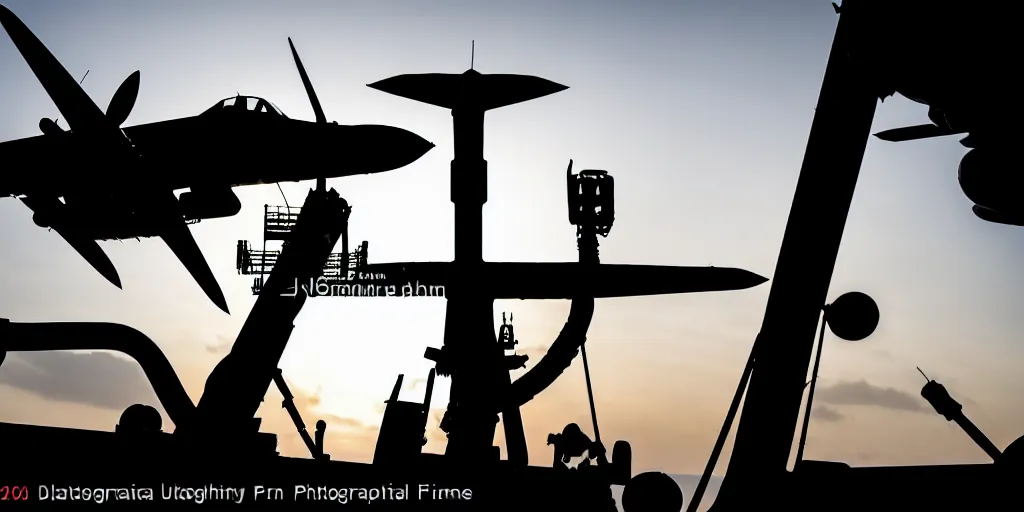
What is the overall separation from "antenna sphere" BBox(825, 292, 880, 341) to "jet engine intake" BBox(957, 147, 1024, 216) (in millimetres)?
2147

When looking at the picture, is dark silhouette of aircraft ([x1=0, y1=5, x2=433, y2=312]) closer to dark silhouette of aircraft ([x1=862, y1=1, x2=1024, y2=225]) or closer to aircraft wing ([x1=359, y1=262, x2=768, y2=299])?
aircraft wing ([x1=359, y1=262, x2=768, y2=299])

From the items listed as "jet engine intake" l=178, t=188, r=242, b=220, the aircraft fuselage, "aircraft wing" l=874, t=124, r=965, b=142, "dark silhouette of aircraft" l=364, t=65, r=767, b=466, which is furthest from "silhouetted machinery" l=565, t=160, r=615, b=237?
"aircraft wing" l=874, t=124, r=965, b=142

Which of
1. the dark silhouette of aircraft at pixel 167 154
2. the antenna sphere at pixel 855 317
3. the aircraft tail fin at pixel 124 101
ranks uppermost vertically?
the aircraft tail fin at pixel 124 101

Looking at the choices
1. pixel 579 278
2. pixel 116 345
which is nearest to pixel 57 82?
pixel 116 345

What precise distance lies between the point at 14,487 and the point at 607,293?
2508cm

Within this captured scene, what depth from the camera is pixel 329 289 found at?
20.1 metres

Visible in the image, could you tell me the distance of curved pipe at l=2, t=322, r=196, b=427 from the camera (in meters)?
15.7

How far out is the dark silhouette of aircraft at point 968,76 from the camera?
24.7 feet

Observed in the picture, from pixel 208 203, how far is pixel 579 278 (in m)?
14.9

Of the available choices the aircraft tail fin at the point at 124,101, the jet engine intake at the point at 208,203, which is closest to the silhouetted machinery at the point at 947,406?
the jet engine intake at the point at 208,203

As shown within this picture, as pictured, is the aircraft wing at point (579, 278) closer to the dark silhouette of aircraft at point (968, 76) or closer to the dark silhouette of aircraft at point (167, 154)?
the dark silhouette of aircraft at point (167, 154)

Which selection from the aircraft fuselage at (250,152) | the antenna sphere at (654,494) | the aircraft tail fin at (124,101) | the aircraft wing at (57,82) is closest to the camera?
the antenna sphere at (654,494)

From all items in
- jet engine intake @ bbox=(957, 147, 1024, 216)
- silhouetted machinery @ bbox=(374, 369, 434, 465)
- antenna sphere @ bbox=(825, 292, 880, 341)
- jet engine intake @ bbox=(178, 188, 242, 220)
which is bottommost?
silhouetted machinery @ bbox=(374, 369, 434, 465)

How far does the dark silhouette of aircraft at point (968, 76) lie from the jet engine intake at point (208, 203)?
19.2m
